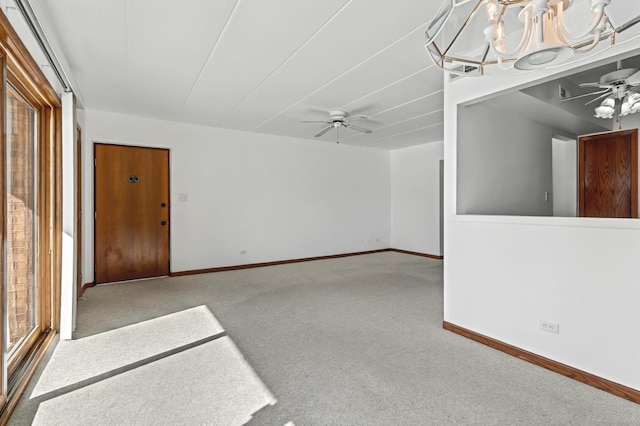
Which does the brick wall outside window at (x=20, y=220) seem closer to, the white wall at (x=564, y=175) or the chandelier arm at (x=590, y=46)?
the chandelier arm at (x=590, y=46)

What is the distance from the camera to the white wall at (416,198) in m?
7.02

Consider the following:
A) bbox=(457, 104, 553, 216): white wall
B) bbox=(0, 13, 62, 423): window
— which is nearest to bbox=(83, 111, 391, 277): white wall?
bbox=(0, 13, 62, 423): window

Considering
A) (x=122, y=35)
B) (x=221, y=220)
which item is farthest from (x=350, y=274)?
(x=122, y=35)

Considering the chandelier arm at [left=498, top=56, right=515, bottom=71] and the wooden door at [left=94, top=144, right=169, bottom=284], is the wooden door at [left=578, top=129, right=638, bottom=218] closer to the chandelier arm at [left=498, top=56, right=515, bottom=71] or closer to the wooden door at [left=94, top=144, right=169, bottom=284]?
the chandelier arm at [left=498, top=56, right=515, bottom=71]

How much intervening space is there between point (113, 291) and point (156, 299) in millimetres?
852

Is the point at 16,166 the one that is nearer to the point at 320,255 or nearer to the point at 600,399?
the point at 600,399

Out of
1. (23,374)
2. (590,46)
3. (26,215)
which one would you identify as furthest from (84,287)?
(590,46)

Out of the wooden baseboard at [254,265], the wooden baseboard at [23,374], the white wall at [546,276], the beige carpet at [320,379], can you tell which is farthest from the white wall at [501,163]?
the wooden baseboard at [254,265]

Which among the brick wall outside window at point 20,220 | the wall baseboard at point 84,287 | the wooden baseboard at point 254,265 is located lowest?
the wall baseboard at point 84,287

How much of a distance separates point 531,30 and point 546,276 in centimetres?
179

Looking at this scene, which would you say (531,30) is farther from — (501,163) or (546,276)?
(501,163)

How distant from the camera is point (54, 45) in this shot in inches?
100

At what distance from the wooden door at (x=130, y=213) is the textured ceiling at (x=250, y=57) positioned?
72 cm

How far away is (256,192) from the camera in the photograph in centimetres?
613
